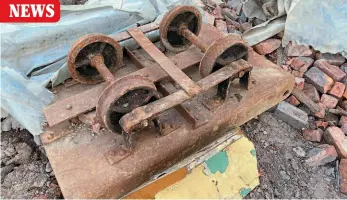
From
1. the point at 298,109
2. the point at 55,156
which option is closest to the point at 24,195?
the point at 55,156

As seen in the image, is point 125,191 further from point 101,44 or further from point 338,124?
point 338,124

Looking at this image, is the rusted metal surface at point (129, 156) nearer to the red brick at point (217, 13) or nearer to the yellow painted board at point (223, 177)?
the yellow painted board at point (223, 177)

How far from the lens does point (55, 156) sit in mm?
2314

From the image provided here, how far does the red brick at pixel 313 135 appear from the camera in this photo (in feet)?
10.1

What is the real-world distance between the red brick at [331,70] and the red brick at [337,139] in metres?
0.61

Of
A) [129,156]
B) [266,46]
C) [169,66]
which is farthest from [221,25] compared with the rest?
[129,156]

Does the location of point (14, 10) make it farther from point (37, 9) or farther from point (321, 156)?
point (321, 156)

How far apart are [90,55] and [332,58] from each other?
8.28 feet

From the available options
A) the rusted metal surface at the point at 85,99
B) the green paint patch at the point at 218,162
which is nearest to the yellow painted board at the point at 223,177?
the green paint patch at the point at 218,162

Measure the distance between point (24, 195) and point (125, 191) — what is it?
81cm

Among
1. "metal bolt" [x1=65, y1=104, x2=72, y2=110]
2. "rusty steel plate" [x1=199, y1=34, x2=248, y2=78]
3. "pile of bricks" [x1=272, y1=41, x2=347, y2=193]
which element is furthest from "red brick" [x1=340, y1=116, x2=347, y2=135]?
"metal bolt" [x1=65, y1=104, x2=72, y2=110]

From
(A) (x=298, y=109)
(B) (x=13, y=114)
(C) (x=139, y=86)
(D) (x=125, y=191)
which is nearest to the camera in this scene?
(C) (x=139, y=86)

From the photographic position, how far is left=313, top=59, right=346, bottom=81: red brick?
136 inches

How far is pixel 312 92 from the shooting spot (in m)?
3.38
